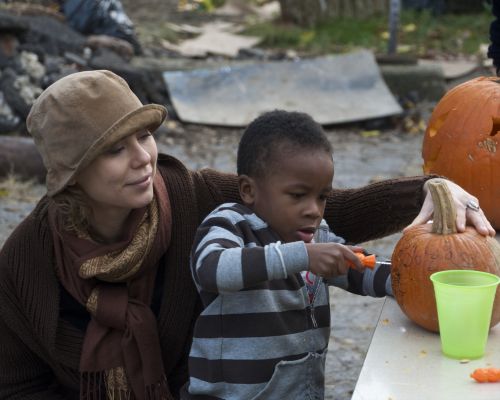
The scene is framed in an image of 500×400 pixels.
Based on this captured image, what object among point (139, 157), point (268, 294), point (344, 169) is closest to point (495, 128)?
point (268, 294)

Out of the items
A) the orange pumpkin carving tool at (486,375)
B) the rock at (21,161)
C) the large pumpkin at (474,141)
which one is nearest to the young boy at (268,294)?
the orange pumpkin carving tool at (486,375)

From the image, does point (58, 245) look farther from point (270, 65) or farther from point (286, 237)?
point (270, 65)

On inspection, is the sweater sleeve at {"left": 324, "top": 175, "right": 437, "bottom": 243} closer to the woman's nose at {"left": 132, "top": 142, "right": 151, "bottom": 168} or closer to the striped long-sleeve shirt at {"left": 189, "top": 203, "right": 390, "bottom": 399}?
the striped long-sleeve shirt at {"left": 189, "top": 203, "right": 390, "bottom": 399}

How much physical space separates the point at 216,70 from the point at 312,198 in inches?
282

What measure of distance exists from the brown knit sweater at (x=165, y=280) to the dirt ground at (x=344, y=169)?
151cm

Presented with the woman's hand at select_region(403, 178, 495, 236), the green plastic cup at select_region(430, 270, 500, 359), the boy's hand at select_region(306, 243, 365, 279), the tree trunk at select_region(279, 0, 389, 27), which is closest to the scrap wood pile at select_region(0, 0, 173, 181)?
the tree trunk at select_region(279, 0, 389, 27)

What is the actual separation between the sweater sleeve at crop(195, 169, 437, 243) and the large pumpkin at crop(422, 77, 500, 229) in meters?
0.39

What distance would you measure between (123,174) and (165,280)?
40 centimetres

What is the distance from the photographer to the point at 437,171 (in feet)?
11.0

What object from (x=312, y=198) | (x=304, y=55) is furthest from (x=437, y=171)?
(x=304, y=55)

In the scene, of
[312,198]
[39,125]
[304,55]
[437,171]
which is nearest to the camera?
[312,198]

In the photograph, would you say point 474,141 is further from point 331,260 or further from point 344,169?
point 344,169

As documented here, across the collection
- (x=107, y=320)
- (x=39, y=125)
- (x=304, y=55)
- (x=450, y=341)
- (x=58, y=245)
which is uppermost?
(x=39, y=125)

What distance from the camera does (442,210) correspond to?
2.33m
